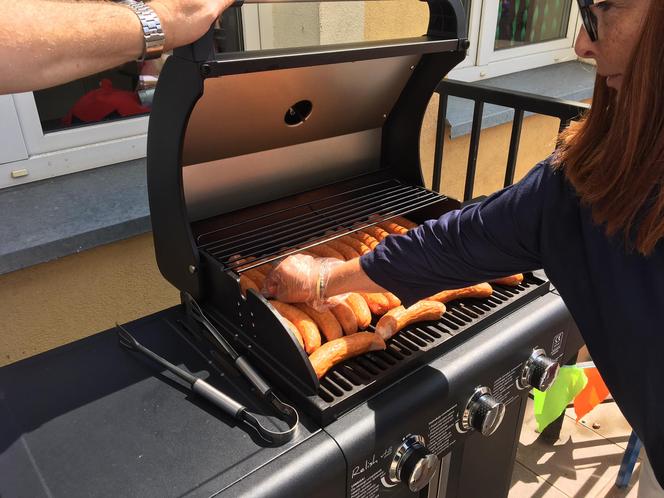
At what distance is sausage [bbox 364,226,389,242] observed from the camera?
1306mm

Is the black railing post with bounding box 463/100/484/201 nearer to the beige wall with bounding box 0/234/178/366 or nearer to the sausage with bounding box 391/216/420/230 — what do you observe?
Result: the sausage with bounding box 391/216/420/230

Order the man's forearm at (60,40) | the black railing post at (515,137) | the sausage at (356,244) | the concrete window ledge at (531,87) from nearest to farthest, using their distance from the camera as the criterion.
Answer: the man's forearm at (60,40), the sausage at (356,244), the black railing post at (515,137), the concrete window ledge at (531,87)

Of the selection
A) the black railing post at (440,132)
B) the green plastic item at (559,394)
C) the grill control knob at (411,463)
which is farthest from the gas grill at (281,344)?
the black railing post at (440,132)

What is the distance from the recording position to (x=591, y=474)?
215 cm

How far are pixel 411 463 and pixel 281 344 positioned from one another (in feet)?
0.98

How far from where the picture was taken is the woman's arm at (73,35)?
0.72m

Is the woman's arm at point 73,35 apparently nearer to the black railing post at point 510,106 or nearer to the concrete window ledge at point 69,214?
the concrete window ledge at point 69,214

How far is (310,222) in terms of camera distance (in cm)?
128

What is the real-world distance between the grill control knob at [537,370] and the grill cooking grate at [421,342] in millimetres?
113

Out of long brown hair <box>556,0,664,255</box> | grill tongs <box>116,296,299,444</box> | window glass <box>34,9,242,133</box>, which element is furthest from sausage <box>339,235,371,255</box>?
window glass <box>34,9,242,133</box>

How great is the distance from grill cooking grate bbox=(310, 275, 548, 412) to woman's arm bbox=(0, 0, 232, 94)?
61 centimetres

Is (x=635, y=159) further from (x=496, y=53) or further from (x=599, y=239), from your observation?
(x=496, y=53)

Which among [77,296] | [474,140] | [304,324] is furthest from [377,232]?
[77,296]

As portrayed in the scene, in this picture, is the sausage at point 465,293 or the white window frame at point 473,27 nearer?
the sausage at point 465,293
